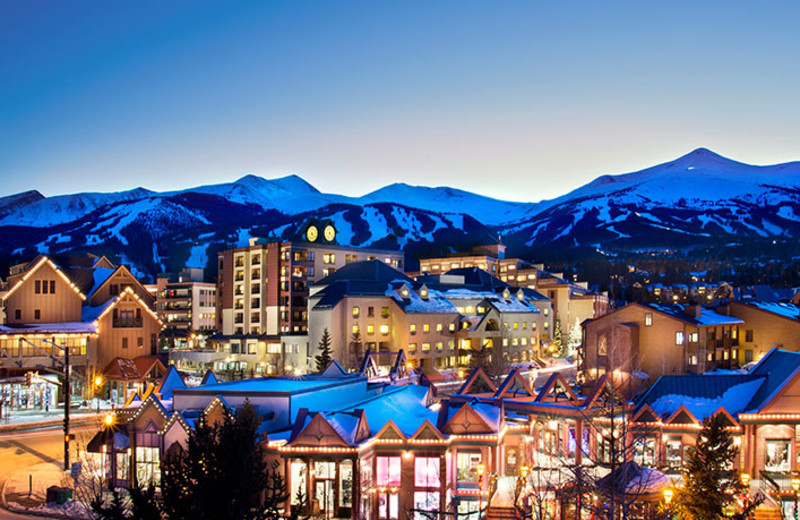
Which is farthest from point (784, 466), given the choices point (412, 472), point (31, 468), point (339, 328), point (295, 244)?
point (295, 244)

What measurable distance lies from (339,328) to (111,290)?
26.8 metres

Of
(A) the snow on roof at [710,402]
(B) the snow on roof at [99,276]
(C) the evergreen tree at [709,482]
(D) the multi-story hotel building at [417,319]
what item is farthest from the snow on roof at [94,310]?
(C) the evergreen tree at [709,482]

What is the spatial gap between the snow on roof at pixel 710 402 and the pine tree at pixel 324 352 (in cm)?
4251

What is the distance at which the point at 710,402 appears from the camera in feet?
117

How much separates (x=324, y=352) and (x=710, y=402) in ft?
157

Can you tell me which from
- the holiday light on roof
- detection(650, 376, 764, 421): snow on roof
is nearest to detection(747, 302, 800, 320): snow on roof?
detection(650, 376, 764, 421): snow on roof

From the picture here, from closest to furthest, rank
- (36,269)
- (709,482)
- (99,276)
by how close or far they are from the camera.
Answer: (709,482)
(36,269)
(99,276)

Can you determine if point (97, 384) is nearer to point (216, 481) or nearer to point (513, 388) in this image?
point (513, 388)

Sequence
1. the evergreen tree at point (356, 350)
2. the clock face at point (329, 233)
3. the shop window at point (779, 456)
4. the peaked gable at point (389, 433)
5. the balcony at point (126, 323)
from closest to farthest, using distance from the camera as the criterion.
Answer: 1. the peaked gable at point (389, 433)
2. the shop window at point (779, 456)
3. the balcony at point (126, 323)
4. the evergreen tree at point (356, 350)
5. the clock face at point (329, 233)

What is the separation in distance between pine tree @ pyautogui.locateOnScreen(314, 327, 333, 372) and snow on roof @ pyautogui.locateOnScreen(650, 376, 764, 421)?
139ft

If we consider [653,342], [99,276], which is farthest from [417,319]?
[99,276]

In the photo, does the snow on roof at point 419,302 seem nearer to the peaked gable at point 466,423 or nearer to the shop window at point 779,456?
the peaked gable at point 466,423

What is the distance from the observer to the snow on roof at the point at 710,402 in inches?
1384

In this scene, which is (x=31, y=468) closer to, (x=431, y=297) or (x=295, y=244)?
(x=431, y=297)
